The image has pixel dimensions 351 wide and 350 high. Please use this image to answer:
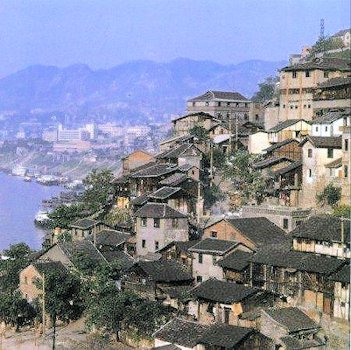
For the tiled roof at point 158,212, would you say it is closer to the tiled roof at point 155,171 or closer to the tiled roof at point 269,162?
the tiled roof at point 155,171

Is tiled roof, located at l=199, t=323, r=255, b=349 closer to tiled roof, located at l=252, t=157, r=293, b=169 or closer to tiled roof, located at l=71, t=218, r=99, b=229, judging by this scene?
tiled roof, located at l=252, t=157, r=293, b=169

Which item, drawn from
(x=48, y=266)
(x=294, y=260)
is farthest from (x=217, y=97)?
(x=294, y=260)

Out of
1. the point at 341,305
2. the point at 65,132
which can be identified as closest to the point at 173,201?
the point at 341,305

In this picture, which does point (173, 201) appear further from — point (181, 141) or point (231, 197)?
point (181, 141)

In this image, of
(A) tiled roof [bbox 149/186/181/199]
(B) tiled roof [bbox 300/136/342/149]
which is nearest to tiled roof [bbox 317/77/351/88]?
(B) tiled roof [bbox 300/136/342/149]

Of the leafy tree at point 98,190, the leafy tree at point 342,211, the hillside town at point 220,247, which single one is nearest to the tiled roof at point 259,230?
the hillside town at point 220,247

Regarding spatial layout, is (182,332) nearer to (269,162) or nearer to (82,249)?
(82,249)
